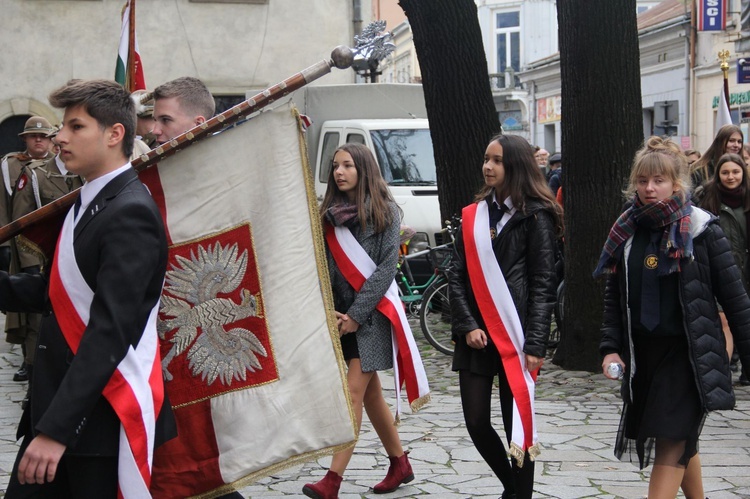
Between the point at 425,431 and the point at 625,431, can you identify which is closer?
the point at 625,431

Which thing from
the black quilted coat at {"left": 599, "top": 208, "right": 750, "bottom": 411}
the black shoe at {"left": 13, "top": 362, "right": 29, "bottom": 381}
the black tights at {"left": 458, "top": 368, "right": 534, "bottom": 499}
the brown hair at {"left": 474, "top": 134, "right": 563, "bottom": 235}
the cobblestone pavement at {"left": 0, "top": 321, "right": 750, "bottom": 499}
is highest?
the brown hair at {"left": 474, "top": 134, "right": 563, "bottom": 235}

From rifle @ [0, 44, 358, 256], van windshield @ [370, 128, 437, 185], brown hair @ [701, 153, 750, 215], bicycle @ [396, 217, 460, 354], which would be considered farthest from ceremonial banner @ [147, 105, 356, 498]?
van windshield @ [370, 128, 437, 185]

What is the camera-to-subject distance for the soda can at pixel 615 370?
15.6 ft

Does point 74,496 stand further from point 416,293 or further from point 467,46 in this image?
point 416,293

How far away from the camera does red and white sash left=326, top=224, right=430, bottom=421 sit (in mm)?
5738

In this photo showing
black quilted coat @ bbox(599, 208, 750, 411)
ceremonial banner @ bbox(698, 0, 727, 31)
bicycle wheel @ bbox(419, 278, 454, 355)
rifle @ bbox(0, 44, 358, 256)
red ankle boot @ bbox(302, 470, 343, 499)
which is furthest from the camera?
ceremonial banner @ bbox(698, 0, 727, 31)

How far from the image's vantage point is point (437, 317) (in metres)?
10.9

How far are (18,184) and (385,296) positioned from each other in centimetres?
405

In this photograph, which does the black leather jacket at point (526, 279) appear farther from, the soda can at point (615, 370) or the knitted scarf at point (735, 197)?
the knitted scarf at point (735, 197)

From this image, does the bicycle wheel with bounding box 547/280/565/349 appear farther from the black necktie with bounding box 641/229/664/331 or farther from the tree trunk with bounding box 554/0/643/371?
the black necktie with bounding box 641/229/664/331

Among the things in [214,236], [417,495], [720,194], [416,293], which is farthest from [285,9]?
[214,236]

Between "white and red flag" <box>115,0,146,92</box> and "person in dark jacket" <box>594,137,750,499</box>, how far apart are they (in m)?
5.47

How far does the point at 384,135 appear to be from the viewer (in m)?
14.8

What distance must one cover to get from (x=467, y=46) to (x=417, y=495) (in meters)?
5.63
